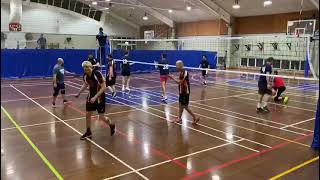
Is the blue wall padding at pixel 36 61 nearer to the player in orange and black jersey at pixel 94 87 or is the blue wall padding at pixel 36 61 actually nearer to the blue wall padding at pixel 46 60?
the blue wall padding at pixel 46 60

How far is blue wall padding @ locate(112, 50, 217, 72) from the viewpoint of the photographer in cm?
2284

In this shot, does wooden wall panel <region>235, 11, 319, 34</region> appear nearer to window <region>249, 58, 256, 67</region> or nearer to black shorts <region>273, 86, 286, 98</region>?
window <region>249, 58, 256, 67</region>

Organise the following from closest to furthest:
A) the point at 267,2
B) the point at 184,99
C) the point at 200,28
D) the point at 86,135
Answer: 1. the point at 86,135
2. the point at 184,99
3. the point at 267,2
4. the point at 200,28

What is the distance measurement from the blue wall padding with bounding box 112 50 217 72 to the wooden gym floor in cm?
1164

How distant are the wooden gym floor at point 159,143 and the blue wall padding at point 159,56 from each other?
1164 cm

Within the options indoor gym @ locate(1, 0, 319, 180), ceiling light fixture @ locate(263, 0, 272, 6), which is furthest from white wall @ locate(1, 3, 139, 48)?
ceiling light fixture @ locate(263, 0, 272, 6)

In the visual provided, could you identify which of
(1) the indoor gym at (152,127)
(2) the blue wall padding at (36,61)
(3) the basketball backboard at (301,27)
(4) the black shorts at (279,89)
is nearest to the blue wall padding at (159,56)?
(1) the indoor gym at (152,127)

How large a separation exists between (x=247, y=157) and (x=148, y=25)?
34.8 m

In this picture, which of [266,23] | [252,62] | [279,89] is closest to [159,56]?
[252,62]

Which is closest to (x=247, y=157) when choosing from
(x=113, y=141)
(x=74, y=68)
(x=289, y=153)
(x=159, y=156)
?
(x=289, y=153)

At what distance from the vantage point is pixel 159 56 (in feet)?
80.1

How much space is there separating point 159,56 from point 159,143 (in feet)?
59.5

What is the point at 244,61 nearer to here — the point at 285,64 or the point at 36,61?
the point at 285,64

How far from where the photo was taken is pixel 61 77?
1031 cm
